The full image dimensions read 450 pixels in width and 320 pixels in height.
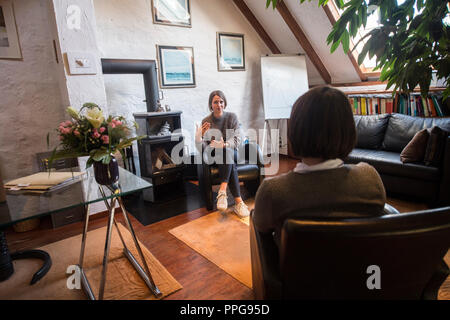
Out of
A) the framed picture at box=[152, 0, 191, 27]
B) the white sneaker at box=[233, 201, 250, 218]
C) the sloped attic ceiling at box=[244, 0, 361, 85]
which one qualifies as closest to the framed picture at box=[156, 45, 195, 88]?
the framed picture at box=[152, 0, 191, 27]

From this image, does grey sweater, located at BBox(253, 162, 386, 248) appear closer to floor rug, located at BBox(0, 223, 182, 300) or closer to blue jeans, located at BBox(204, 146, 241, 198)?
floor rug, located at BBox(0, 223, 182, 300)

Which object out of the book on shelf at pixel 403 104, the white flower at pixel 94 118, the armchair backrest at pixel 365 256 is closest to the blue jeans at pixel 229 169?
the white flower at pixel 94 118

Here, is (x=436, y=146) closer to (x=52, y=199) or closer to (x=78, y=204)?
(x=78, y=204)

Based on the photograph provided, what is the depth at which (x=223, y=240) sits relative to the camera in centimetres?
220

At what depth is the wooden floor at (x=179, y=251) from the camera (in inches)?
64.3

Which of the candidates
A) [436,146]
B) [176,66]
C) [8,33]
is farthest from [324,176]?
[176,66]

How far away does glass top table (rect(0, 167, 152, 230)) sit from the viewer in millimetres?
1305

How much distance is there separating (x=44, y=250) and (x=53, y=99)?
148 centimetres

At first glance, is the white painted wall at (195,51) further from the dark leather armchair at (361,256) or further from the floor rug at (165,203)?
the dark leather armchair at (361,256)

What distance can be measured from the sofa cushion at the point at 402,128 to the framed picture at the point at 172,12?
2.91 m

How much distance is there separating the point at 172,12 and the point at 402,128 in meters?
3.16
